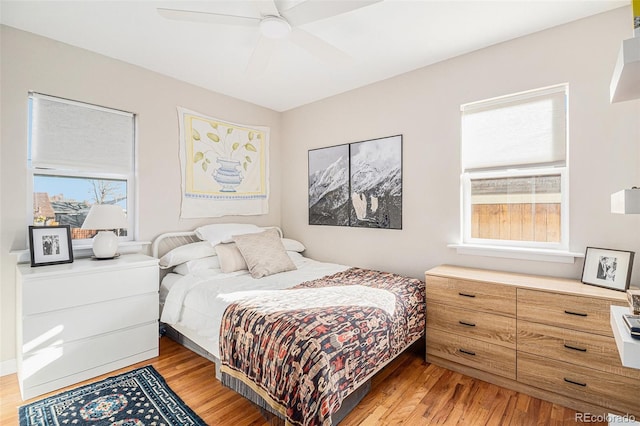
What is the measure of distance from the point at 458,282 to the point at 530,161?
115 cm

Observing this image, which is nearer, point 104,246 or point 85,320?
point 85,320

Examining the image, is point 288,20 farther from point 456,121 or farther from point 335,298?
point 335,298

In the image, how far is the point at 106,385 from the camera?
7.29 feet

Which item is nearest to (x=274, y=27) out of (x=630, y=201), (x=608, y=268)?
(x=630, y=201)

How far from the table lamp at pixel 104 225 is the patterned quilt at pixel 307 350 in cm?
Answer: 126

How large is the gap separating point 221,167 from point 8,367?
2.47 m

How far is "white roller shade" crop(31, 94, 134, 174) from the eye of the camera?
2.54 m

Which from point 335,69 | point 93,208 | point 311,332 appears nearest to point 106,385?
point 93,208

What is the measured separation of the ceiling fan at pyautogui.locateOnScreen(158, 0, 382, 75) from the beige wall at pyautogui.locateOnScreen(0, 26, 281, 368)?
1353 mm

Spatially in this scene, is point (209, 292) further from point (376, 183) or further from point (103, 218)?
point (376, 183)

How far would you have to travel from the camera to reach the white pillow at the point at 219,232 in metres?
3.20

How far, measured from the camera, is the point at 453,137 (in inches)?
113

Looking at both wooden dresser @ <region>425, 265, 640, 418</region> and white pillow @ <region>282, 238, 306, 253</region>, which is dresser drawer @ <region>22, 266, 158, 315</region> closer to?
white pillow @ <region>282, 238, 306, 253</region>

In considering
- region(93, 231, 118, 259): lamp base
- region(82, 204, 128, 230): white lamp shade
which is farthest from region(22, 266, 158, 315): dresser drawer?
region(82, 204, 128, 230): white lamp shade
